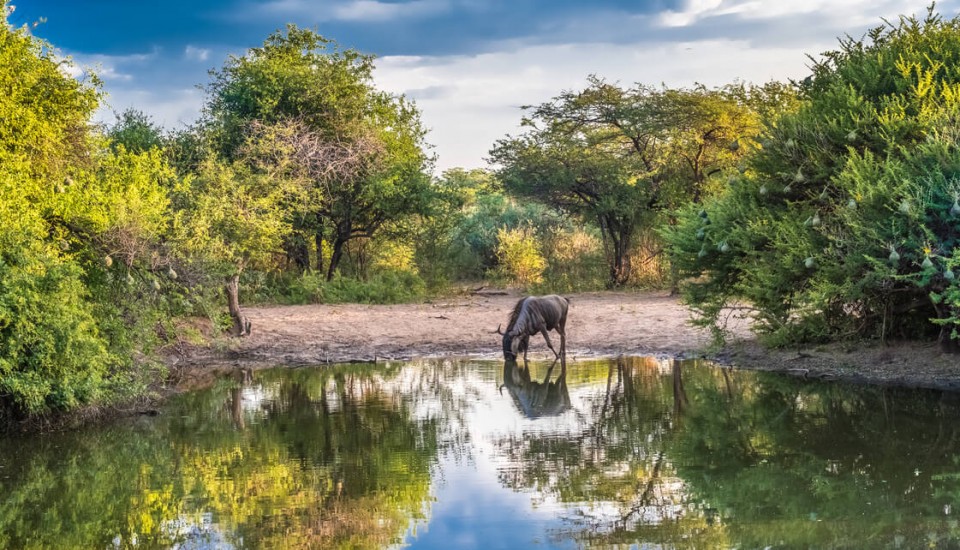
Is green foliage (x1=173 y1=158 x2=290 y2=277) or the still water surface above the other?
green foliage (x1=173 y1=158 x2=290 y2=277)

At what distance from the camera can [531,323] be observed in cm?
1917

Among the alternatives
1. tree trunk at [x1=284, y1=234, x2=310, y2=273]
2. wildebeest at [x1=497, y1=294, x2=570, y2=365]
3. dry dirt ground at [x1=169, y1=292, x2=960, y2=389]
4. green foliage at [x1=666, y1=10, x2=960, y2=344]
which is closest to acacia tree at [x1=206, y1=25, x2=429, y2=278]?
tree trunk at [x1=284, y1=234, x2=310, y2=273]

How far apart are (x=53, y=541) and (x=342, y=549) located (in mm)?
2602

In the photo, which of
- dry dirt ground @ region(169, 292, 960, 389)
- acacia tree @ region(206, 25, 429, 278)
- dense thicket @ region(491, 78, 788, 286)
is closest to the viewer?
dry dirt ground @ region(169, 292, 960, 389)

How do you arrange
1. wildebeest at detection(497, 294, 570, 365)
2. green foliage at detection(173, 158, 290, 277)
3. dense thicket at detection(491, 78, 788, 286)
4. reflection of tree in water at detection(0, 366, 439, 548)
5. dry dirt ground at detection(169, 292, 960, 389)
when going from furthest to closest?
dense thicket at detection(491, 78, 788, 286)
wildebeest at detection(497, 294, 570, 365)
green foliage at detection(173, 158, 290, 277)
dry dirt ground at detection(169, 292, 960, 389)
reflection of tree in water at detection(0, 366, 439, 548)

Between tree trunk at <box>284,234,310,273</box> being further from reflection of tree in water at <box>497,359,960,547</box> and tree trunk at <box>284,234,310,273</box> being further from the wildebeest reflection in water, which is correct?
reflection of tree in water at <box>497,359,960,547</box>

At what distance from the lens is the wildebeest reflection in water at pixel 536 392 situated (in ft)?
44.7

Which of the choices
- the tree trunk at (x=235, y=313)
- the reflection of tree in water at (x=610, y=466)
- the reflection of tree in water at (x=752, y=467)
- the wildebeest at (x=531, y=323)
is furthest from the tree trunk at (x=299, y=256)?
the reflection of tree in water at (x=752, y=467)

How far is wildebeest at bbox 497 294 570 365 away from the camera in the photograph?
61.8ft

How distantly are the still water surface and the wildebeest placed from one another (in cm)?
315

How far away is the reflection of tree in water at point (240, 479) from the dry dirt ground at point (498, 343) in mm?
5654

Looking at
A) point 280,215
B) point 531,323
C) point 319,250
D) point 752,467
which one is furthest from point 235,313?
point 752,467

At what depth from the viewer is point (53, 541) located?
8109 millimetres

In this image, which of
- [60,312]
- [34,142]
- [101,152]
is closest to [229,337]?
[101,152]
